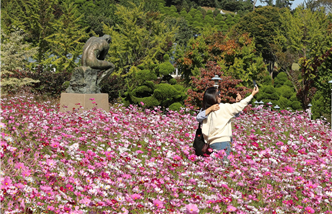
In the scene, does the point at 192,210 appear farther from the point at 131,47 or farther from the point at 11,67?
the point at 131,47

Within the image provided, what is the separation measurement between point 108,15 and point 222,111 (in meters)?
55.2

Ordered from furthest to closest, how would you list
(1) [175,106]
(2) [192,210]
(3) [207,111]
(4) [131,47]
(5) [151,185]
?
(4) [131,47] → (1) [175,106] → (3) [207,111] → (5) [151,185] → (2) [192,210]

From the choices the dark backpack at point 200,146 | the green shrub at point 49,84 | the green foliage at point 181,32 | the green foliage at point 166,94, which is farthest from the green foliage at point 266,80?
the green foliage at point 181,32

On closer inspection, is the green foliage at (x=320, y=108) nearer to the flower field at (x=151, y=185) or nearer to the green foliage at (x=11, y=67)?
the flower field at (x=151, y=185)

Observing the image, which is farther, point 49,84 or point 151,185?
point 49,84

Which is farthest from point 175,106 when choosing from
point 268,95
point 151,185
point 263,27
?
point 263,27

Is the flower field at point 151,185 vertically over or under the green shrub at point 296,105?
over

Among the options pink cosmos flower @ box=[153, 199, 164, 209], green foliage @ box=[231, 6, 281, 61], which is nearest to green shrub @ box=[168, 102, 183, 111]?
pink cosmos flower @ box=[153, 199, 164, 209]

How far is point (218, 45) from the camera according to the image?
69.7 ft

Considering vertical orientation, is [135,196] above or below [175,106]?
above

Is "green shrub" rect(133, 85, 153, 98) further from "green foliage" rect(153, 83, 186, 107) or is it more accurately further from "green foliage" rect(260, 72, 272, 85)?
"green foliage" rect(260, 72, 272, 85)

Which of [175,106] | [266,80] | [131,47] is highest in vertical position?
[131,47]

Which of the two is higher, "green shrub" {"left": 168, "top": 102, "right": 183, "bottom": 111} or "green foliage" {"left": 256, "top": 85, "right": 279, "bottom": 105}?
"green foliage" {"left": 256, "top": 85, "right": 279, "bottom": 105}

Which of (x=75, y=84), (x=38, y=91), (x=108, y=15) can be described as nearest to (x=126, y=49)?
(x=38, y=91)
